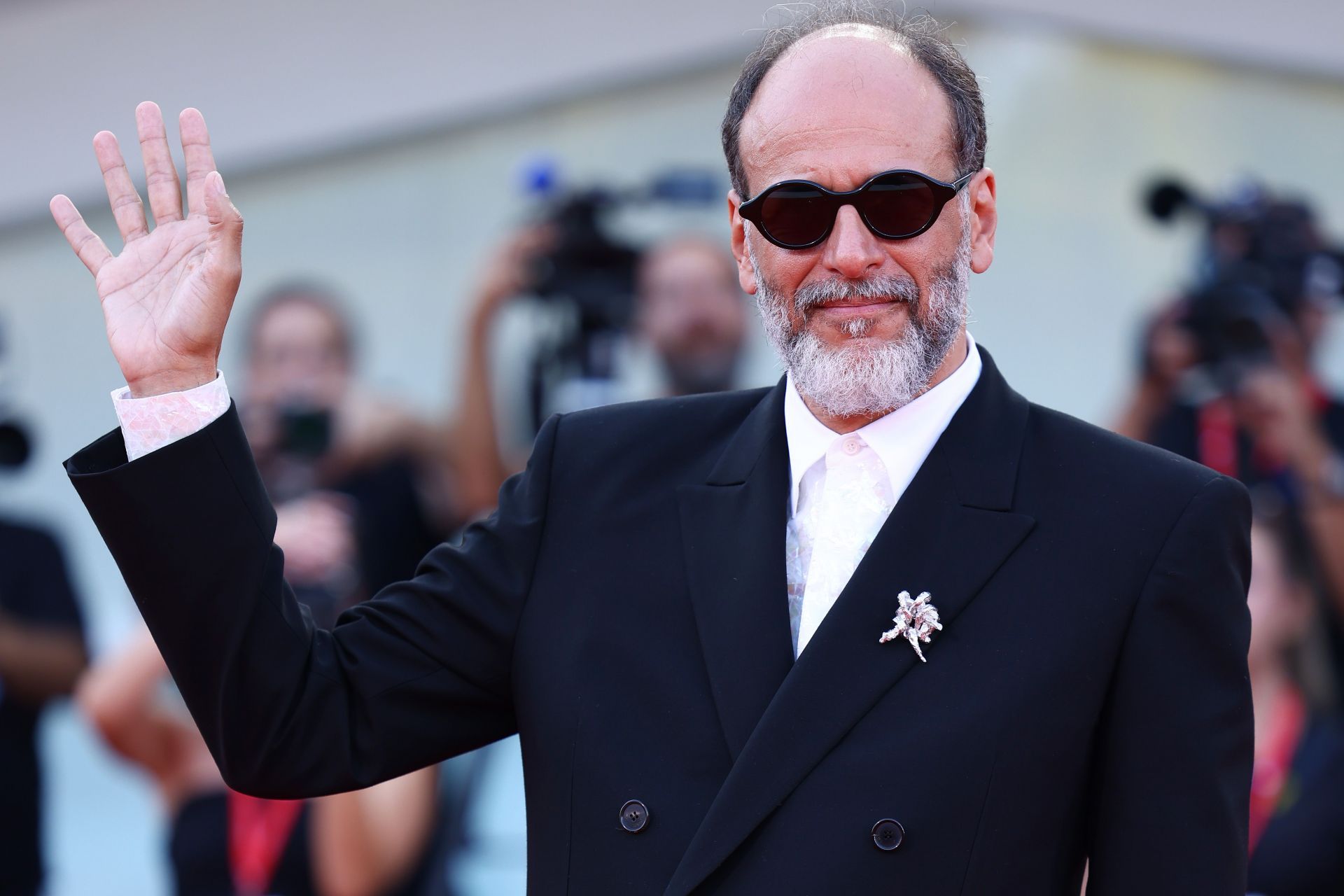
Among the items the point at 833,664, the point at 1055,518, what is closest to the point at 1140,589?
the point at 1055,518

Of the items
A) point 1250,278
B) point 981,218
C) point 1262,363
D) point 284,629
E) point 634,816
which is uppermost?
point 981,218

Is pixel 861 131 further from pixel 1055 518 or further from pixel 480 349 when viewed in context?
pixel 480 349

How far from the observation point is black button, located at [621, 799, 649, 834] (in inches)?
69.5

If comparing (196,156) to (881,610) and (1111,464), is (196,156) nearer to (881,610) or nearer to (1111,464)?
(881,610)

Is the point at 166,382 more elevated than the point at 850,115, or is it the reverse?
the point at 850,115

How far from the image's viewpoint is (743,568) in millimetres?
1877

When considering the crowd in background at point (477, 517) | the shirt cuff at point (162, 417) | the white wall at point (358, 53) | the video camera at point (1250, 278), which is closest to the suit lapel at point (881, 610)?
the shirt cuff at point (162, 417)

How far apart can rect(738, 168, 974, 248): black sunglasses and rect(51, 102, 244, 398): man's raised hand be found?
579 mm

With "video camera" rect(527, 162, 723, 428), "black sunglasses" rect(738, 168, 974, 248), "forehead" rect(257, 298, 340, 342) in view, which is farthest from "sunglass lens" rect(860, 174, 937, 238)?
"forehead" rect(257, 298, 340, 342)

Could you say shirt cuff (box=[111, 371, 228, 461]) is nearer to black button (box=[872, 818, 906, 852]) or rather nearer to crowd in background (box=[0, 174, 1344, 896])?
black button (box=[872, 818, 906, 852])

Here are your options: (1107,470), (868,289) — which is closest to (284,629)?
(868,289)

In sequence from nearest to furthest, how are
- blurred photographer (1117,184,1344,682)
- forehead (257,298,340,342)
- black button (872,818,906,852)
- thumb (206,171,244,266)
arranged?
black button (872,818,906,852), thumb (206,171,244,266), blurred photographer (1117,184,1344,682), forehead (257,298,340,342)

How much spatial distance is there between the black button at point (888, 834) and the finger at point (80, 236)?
0.99 m

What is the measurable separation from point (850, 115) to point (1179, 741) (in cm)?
75
